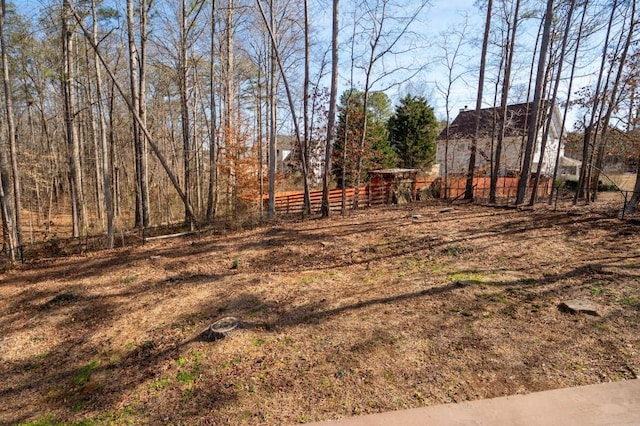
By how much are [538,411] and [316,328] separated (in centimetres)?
224

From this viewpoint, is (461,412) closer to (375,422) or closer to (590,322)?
(375,422)

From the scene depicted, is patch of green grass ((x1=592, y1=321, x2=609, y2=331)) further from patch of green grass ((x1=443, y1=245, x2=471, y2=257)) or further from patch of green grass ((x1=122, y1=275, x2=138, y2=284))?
patch of green grass ((x1=122, y1=275, x2=138, y2=284))

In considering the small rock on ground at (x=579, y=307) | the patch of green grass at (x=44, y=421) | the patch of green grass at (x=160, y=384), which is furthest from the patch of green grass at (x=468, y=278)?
the patch of green grass at (x=44, y=421)

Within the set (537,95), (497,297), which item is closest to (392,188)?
(537,95)

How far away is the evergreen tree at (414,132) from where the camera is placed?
75.8ft

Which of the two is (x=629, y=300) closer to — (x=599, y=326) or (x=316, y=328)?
(x=599, y=326)

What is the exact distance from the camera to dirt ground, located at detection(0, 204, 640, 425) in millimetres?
2793

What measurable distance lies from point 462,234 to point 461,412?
5609 millimetres

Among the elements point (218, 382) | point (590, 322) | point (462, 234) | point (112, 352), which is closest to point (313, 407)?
point (218, 382)

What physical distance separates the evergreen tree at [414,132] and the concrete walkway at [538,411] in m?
22.1

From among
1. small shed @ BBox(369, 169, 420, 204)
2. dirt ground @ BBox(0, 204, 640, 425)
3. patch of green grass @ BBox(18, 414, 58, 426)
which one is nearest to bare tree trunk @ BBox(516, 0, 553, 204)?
dirt ground @ BBox(0, 204, 640, 425)

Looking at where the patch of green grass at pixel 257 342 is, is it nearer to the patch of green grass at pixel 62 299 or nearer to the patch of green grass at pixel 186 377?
the patch of green grass at pixel 186 377

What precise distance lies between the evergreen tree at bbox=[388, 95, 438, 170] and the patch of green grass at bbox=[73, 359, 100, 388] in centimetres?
2266

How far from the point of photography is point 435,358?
312cm
